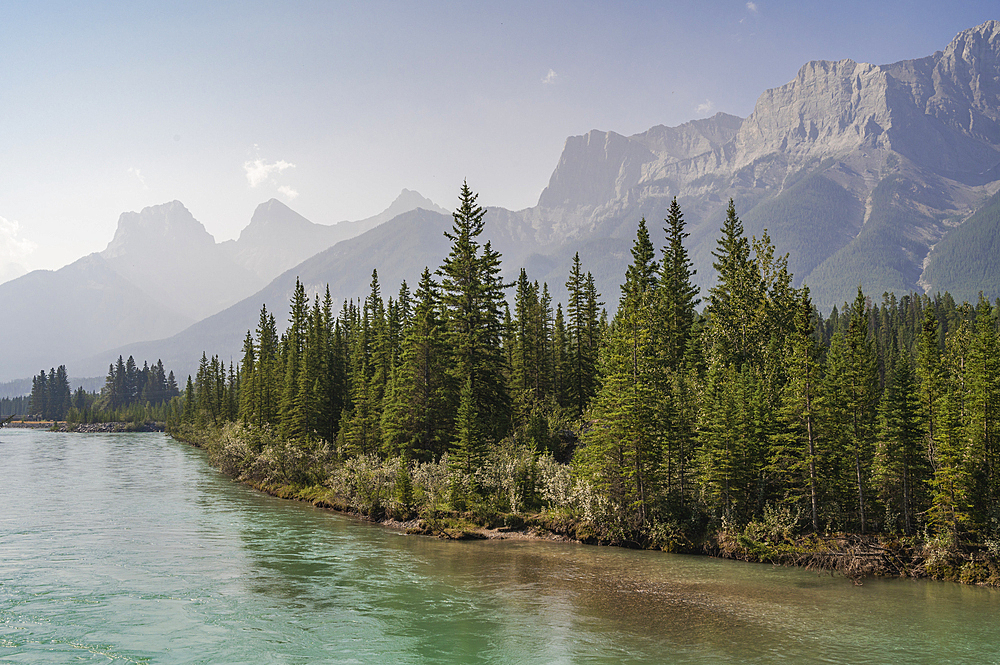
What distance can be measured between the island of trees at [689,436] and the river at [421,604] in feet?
12.8

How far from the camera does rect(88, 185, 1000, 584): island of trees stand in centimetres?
4072

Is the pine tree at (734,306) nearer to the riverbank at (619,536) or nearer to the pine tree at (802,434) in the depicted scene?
the pine tree at (802,434)

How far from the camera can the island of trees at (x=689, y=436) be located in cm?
4072

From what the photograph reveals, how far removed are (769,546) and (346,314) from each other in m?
112

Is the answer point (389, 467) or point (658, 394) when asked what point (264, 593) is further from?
point (658, 394)

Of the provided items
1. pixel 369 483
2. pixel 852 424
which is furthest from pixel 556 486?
pixel 852 424

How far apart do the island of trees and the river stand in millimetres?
3891

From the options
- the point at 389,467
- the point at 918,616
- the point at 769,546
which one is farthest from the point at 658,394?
the point at 389,467

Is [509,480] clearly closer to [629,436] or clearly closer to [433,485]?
[433,485]

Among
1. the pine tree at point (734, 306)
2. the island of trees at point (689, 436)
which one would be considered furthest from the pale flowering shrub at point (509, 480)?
the pine tree at point (734, 306)

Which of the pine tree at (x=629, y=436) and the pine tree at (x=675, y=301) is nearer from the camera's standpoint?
the pine tree at (x=629, y=436)

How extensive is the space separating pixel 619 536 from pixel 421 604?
1900 centimetres

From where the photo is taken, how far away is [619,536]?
151 ft

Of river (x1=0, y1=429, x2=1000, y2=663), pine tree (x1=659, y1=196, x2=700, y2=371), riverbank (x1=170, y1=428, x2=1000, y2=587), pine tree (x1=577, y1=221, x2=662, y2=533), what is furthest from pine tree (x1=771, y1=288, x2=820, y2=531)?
pine tree (x1=659, y1=196, x2=700, y2=371)
